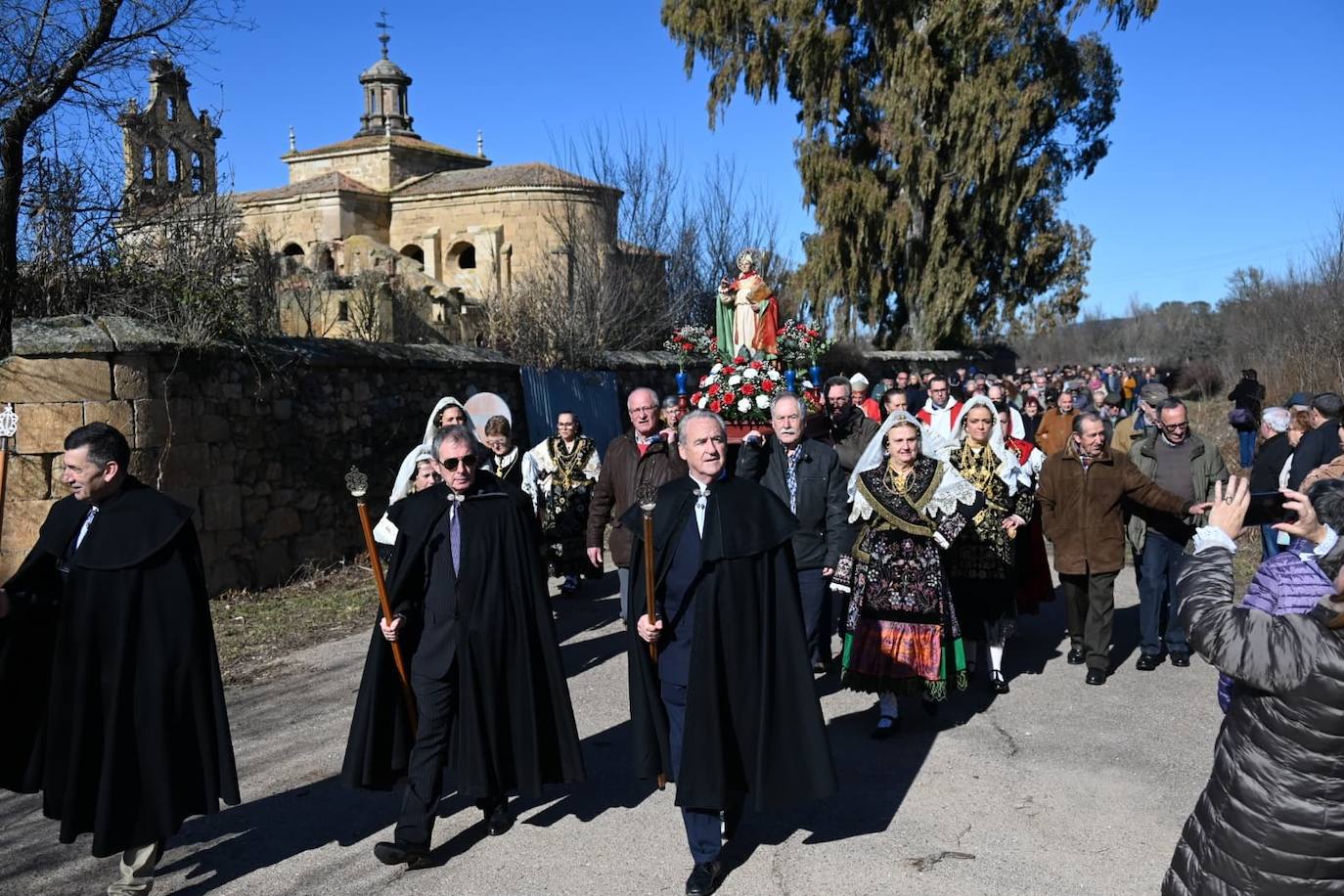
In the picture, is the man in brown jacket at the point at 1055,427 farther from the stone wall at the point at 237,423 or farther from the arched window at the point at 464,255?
the arched window at the point at 464,255

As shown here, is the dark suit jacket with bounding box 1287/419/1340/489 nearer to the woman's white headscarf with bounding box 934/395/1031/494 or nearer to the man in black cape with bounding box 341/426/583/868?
the woman's white headscarf with bounding box 934/395/1031/494

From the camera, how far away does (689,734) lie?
15.2ft

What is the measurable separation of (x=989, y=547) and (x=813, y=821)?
107 inches

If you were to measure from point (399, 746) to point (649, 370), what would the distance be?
43.4 ft

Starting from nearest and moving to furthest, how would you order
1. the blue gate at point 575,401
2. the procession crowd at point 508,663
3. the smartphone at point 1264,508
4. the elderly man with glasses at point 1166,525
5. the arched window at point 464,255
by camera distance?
the procession crowd at point 508,663
the smartphone at point 1264,508
the elderly man with glasses at point 1166,525
the blue gate at point 575,401
the arched window at point 464,255

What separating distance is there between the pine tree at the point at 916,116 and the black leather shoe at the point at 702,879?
2628cm

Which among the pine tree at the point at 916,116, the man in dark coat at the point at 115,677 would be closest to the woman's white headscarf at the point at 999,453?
the man in dark coat at the point at 115,677

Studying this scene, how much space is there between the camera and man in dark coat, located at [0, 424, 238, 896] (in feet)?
14.5

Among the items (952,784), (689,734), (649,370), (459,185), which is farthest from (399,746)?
(459,185)

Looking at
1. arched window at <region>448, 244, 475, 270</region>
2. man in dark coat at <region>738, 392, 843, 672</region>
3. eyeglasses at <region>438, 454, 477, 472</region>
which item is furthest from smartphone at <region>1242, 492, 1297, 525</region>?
arched window at <region>448, 244, 475, 270</region>

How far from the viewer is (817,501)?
711 cm

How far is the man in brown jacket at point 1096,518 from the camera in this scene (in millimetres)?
7480

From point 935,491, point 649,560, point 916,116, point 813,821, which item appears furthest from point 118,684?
point 916,116

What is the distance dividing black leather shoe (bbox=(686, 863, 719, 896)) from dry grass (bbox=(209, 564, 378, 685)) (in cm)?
426
